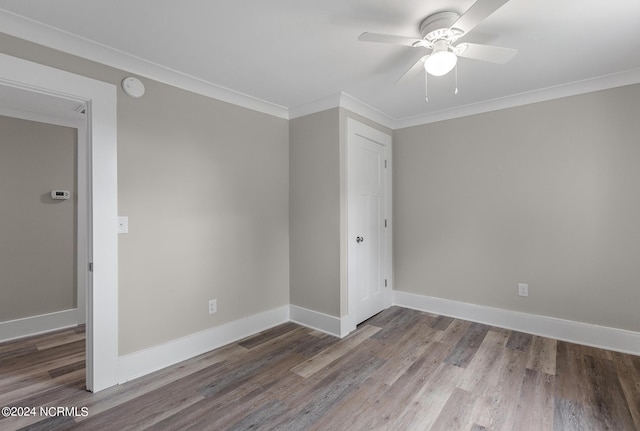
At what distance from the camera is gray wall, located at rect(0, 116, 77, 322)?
308cm

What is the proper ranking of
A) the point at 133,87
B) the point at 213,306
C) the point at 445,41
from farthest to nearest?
1. the point at 213,306
2. the point at 133,87
3. the point at 445,41

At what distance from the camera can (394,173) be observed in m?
4.03

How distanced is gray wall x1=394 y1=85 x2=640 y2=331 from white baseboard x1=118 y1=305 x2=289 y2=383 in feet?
Result: 5.99

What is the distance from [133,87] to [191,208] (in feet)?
3.32

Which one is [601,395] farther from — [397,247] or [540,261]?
[397,247]

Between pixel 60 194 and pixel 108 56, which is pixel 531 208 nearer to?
pixel 108 56

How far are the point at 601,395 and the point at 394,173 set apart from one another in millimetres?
2772

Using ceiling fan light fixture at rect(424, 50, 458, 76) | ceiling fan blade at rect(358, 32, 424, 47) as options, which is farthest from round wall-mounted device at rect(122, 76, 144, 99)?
ceiling fan light fixture at rect(424, 50, 458, 76)

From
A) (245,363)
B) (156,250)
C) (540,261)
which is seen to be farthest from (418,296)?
(156,250)

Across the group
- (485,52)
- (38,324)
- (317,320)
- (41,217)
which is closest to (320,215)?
(317,320)

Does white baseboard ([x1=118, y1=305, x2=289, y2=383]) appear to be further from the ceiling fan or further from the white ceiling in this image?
the ceiling fan

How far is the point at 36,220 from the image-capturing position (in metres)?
3.24

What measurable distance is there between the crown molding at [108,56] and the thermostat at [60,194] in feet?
6.27

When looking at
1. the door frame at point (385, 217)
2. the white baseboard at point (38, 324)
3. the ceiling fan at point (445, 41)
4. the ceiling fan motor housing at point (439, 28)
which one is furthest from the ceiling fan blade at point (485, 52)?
the white baseboard at point (38, 324)
